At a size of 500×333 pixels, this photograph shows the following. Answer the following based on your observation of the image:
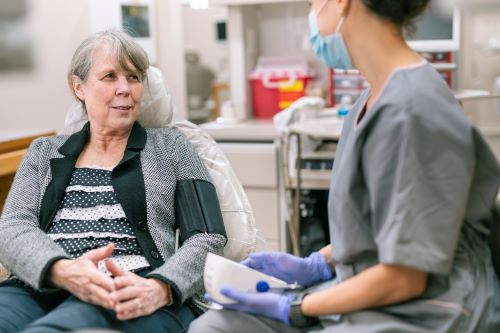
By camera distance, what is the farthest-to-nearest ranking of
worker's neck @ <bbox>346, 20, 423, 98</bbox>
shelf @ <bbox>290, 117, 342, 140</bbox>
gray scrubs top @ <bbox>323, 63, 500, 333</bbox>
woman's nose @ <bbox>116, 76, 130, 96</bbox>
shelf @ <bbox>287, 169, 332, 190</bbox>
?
shelf @ <bbox>287, 169, 332, 190</bbox>, shelf @ <bbox>290, 117, 342, 140</bbox>, woman's nose @ <bbox>116, 76, 130, 96</bbox>, worker's neck @ <bbox>346, 20, 423, 98</bbox>, gray scrubs top @ <bbox>323, 63, 500, 333</bbox>

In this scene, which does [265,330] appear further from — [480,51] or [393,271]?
[480,51]

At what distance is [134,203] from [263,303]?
593mm

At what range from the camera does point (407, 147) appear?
1.11 meters

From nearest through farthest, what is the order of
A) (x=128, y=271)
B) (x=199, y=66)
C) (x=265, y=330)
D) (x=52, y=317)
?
1. (x=265, y=330)
2. (x=52, y=317)
3. (x=128, y=271)
4. (x=199, y=66)

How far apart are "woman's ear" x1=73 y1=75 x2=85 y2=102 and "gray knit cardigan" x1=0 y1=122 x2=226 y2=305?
10 centimetres

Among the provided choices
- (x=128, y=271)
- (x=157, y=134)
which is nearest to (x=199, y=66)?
(x=157, y=134)

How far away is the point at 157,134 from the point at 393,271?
3.21ft

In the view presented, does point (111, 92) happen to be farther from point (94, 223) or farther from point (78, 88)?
point (94, 223)

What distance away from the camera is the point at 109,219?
176 cm

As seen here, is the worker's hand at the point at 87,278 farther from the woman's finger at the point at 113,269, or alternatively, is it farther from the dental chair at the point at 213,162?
the dental chair at the point at 213,162

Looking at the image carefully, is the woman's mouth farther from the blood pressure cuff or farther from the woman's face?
the blood pressure cuff

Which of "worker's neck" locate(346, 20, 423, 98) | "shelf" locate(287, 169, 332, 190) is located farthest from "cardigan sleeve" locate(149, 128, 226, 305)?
"shelf" locate(287, 169, 332, 190)

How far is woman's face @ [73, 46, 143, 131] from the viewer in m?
1.85

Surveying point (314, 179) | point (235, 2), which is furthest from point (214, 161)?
point (235, 2)
